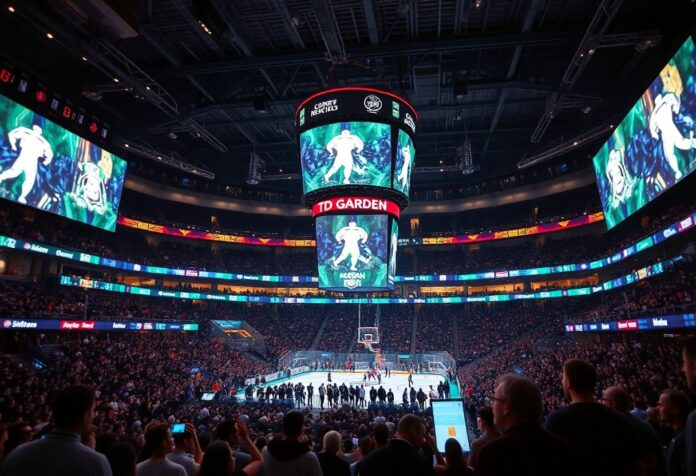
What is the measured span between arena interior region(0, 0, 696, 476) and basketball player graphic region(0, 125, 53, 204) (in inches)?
4.9

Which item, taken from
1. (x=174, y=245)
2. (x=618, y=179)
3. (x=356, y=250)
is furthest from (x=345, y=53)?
(x=174, y=245)

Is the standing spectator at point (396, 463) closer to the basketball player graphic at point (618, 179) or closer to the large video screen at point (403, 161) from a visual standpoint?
the large video screen at point (403, 161)

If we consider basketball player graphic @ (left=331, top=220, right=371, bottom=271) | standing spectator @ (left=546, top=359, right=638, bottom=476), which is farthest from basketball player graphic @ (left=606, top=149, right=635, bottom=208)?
standing spectator @ (left=546, top=359, right=638, bottom=476)

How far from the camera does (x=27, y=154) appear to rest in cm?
2458

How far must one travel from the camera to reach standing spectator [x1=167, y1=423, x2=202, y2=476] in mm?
4400

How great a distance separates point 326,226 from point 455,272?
92.6 ft

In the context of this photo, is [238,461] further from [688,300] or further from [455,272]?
[455,272]

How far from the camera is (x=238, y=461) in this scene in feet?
16.5

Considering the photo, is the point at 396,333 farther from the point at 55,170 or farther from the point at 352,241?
the point at 55,170

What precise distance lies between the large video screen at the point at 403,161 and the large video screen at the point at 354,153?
2.17 ft

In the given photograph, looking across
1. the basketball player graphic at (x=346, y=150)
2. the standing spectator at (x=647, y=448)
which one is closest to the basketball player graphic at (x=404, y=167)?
the basketball player graphic at (x=346, y=150)

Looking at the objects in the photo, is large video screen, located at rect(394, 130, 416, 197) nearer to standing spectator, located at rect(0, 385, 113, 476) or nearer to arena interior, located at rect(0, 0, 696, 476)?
arena interior, located at rect(0, 0, 696, 476)

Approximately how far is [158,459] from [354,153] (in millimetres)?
20505

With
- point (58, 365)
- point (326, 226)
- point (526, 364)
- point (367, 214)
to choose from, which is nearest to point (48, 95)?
point (58, 365)
